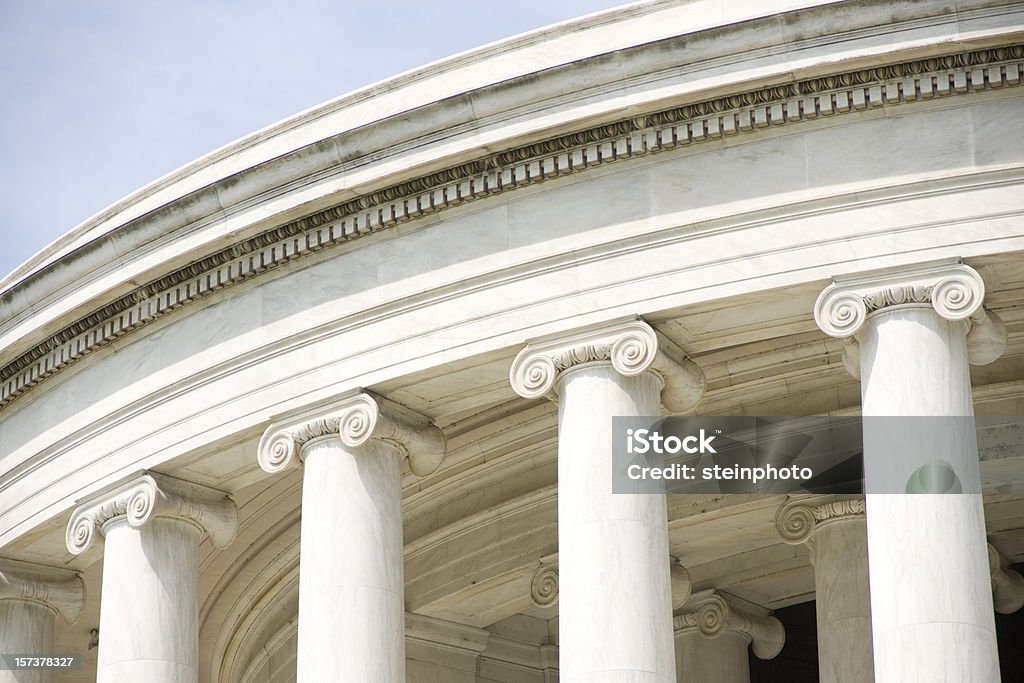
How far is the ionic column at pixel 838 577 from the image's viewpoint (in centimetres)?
6881

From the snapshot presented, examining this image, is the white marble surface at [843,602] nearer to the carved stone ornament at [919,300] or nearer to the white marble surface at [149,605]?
the carved stone ornament at [919,300]

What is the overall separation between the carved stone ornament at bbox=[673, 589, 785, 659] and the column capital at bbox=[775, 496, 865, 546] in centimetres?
836

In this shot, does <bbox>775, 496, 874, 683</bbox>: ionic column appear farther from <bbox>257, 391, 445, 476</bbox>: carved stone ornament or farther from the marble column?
the marble column

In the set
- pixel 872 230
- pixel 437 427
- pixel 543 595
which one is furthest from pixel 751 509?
pixel 872 230

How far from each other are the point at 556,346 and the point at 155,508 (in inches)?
622

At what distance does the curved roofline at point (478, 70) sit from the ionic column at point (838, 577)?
59.6 ft

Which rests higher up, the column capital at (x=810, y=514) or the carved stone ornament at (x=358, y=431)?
the carved stone ornament at (x=358, y=431)

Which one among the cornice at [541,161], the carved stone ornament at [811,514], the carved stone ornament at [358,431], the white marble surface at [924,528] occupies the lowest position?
the white marble surface at [924,528]

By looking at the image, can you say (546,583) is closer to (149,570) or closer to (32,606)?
(149,570)

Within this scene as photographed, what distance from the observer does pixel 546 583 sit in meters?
75.7

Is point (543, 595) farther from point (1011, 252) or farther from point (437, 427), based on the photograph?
point (1011, 252)

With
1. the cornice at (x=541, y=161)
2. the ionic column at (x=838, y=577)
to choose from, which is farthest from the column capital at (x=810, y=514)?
the cornice at (x=541, y=161)

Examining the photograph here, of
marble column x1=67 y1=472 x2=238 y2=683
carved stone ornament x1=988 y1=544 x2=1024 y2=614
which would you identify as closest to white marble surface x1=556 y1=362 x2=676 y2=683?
marble column x1=67 y1=472 x2=238 y2=683

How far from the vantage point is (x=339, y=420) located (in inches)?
2520
